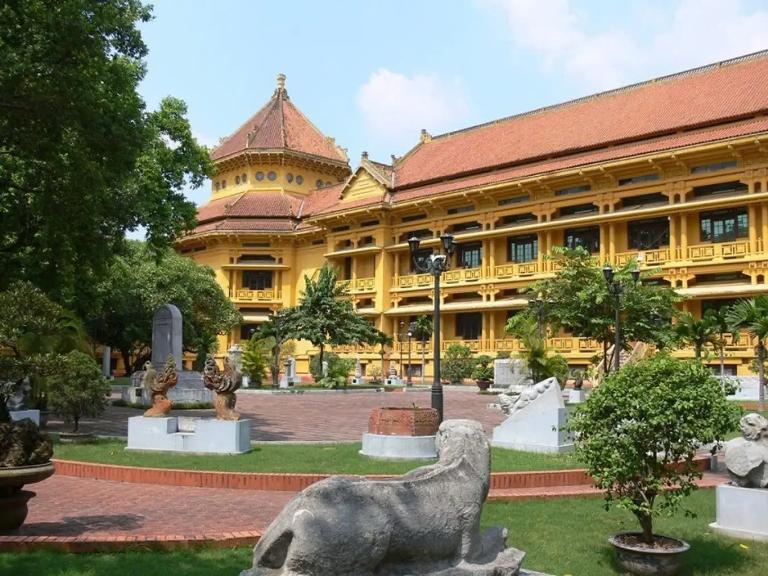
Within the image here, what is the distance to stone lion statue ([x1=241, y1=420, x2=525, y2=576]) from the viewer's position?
409 cm

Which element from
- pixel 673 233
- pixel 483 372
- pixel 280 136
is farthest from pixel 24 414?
pixel 280 136

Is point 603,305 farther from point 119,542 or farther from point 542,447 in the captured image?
point 119,542

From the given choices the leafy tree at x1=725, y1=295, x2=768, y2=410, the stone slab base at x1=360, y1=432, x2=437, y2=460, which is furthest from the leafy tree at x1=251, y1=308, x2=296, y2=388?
the stone slab base at x1=360, y1=432, x2=437, y2=460

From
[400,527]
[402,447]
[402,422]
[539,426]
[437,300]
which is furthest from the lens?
[437,300]

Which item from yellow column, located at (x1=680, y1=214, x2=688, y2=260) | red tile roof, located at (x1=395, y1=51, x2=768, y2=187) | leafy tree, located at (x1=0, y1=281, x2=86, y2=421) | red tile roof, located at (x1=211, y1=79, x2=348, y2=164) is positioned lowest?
leafy tree, located at (x1=0, y1=281, x2=86, y2=421)

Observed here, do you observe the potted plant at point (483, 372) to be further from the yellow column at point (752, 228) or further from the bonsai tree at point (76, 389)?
the bonsai tree at point (76, 389)

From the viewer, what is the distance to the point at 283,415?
1967 centimetres

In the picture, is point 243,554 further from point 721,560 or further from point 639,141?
point 639,141

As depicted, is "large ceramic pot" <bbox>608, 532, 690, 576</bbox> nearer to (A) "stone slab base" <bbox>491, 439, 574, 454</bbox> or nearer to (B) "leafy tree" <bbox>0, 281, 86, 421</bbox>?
(A) "stone slab base" <bbox>491, 439, 574, 454</bbox>

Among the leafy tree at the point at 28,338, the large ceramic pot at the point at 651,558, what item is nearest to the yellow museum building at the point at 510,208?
the leafy tree at the point at 28,338

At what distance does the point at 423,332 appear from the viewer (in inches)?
1526

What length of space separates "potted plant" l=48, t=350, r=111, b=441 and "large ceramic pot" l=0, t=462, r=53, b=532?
6.75m

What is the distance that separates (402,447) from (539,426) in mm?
2530

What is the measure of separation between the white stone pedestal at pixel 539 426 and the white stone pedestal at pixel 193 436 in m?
4.35
